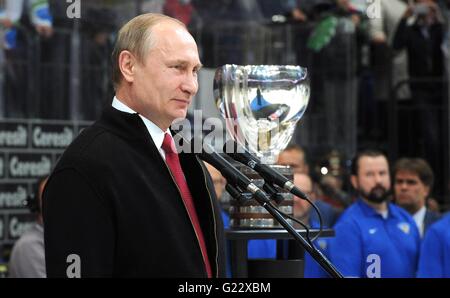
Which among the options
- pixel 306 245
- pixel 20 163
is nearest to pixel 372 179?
pixel 20 163

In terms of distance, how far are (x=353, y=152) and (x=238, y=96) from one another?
18.0 feet

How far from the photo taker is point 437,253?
6.16 meters

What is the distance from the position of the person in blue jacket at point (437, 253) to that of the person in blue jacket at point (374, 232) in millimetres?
260

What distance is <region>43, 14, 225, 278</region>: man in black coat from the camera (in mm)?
2854

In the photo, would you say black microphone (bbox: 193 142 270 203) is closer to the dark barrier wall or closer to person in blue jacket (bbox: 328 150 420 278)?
person in blue jacket (bbox: 328 150 420 278)

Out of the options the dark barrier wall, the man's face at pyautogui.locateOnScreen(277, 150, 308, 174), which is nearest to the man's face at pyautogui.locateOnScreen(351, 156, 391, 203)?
the man's face at pyautogui.locateOnScreen(277, 150, 308, 174)

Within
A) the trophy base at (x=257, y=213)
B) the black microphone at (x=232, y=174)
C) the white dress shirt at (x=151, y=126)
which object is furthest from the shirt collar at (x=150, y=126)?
the trophy base at (x=257, y=213)

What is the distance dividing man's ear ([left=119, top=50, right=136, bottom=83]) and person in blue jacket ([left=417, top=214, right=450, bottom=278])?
11.3 feet

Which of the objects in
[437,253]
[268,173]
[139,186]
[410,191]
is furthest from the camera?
[410,191]

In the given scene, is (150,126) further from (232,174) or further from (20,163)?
(20,163)

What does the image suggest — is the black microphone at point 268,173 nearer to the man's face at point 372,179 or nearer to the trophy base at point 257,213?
the trophy base at point 257,213

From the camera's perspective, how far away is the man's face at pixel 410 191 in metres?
7.96

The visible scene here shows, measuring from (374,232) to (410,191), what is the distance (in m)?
1.45
